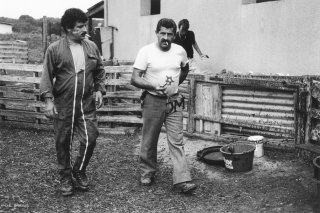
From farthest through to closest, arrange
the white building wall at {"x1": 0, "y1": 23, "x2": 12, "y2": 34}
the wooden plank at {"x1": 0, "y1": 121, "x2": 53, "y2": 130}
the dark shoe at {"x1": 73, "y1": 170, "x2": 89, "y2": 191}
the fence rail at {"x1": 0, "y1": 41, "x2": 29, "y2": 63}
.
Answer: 1. the white building wall at {"x1": 0, "y1": 23, "x2": 12, "y2": 34}
2. the fence rail at {"x1": 0, "y1": 41, "x2": 29, "y2": 63}
3. the wooden plank at {"x1": 0, "y1": 121, "x2": 53, "y2": 130}
4. the dark shoe at {"x1": 73, "y1": 170, "x2": 89, "y2": 191}

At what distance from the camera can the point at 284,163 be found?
20.1 ft

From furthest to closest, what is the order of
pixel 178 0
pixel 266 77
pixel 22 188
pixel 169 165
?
pixel 178 0, pixel 266 77, pixel 169 165, pixel 22 188

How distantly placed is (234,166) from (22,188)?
9.36ft

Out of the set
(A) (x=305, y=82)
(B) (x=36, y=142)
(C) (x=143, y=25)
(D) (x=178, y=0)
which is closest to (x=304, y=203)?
(A) (x=305, y=82)

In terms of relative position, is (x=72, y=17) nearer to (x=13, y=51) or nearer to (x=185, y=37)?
(x=185, y=37)

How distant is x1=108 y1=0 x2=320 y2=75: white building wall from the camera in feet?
27.0

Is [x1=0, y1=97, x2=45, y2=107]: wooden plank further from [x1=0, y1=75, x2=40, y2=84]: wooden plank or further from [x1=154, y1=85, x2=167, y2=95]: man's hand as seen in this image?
[x1=154, y1=85, x2=167, y2=95]: man's hand

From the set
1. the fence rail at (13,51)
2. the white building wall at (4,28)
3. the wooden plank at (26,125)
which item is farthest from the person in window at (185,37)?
the white building wall at (4,28)

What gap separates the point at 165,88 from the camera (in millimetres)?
4988

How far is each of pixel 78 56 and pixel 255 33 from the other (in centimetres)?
561

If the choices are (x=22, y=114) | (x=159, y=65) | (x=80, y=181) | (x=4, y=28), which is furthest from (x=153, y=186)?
(x=4, y=28)

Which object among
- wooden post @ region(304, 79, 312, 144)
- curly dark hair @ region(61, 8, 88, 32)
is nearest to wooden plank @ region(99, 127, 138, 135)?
wooden post @ region(304, 79, 312, 144)

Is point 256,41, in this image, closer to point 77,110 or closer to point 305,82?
point 305,82

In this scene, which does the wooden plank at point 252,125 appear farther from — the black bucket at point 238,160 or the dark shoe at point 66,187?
the dark shoe at point 66,187
